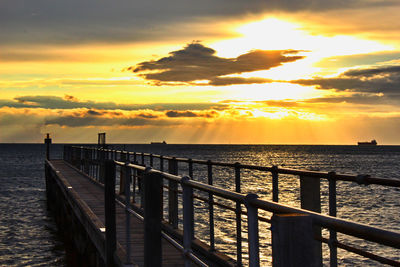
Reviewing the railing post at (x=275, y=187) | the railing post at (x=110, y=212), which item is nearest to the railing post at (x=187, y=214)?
the railing post at (x=275, y=187)

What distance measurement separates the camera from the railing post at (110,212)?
8766 millimetres

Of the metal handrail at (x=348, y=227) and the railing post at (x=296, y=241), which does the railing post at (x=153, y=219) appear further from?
the railing post at (x=296, y=241)

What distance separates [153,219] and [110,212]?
9.21 ft

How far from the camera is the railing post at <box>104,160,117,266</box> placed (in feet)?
28.8

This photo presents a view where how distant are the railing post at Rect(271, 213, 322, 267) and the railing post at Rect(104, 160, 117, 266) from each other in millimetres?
6384

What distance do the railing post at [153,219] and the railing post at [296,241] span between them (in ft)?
12.0

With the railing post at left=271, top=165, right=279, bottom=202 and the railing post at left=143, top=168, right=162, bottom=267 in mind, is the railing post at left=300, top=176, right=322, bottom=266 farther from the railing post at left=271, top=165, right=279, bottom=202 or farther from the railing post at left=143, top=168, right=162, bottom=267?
the railing post at left=143, top=168, right=162, bottom=267

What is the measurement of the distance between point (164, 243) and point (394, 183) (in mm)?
5474

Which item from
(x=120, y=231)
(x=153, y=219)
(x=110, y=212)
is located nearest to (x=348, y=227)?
(x=153, y=219)

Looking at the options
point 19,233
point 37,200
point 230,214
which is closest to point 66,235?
point 19,233

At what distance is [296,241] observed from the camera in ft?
8.32

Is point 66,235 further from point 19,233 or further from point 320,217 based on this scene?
point 320,217

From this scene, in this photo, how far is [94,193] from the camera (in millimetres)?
20125

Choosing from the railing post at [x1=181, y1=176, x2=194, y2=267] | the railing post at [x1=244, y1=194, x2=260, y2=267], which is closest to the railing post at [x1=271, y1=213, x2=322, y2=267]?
the railing post at [x1=244, y1=194, x2=260, y2=267]
